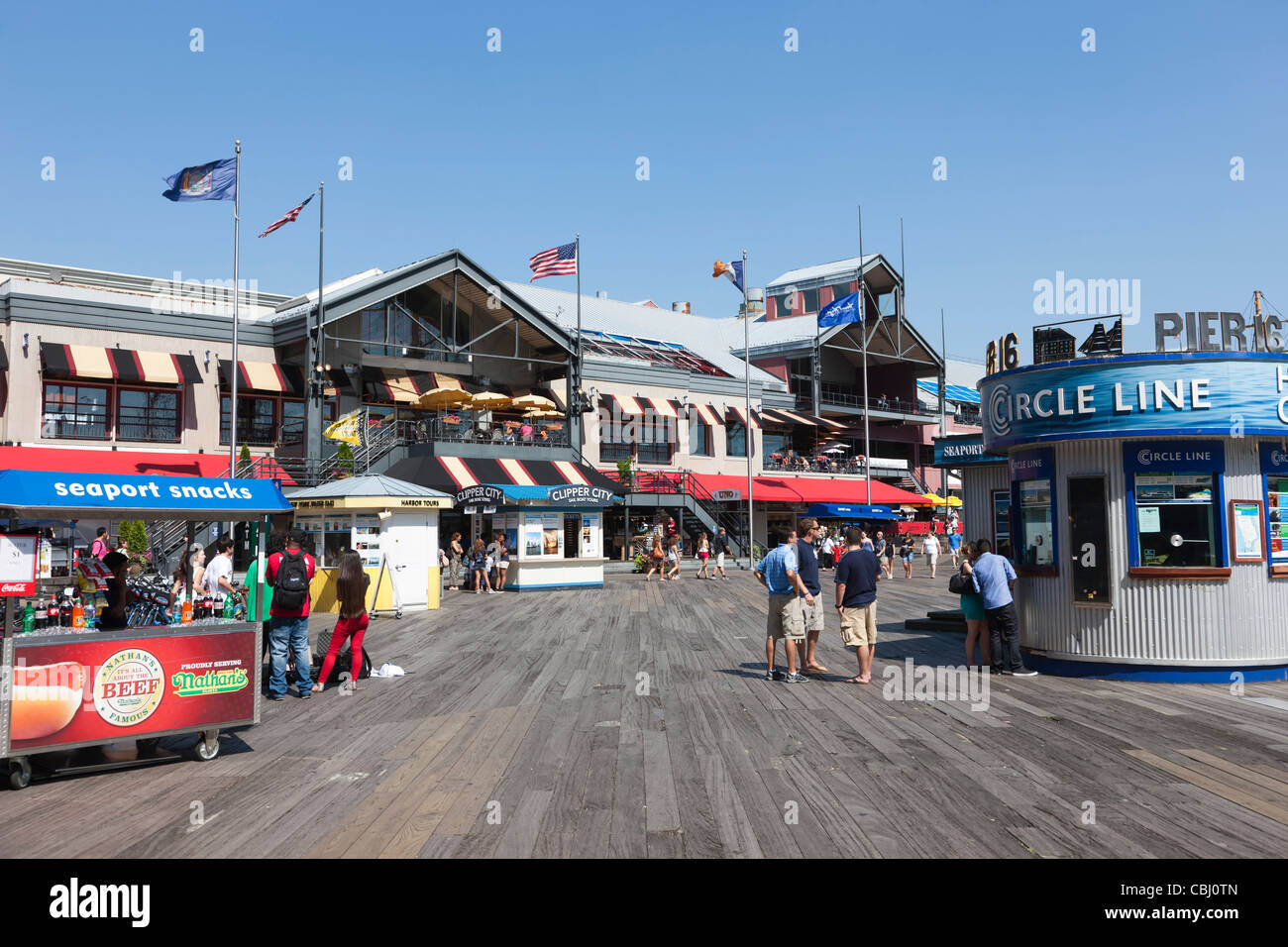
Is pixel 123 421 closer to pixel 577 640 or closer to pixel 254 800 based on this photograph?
pixel 577 640

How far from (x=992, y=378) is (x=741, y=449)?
30.1 metres

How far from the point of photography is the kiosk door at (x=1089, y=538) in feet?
36.3

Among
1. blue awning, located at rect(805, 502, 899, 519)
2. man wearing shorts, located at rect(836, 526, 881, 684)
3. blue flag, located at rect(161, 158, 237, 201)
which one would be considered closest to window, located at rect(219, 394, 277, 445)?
blue flag, located at rect(161, 158, 237, 201)

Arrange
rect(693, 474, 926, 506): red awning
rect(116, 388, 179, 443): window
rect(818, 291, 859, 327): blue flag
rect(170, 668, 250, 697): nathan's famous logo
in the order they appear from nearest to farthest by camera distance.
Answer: rect(170, 668, 250, 697): nathan's famous logo → rect(116, 388, 179, 443): window → rect(693, 474, 926, 506): red awning → rect(818, 291, 859, 327): blue flag

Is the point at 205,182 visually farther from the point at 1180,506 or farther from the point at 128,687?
the point at 1180,506

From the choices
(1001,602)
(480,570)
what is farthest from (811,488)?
(1001,602)

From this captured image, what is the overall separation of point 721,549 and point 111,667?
26.7 m

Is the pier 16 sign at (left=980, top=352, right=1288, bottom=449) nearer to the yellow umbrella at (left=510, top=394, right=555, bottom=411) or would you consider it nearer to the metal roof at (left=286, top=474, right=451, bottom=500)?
the metal roof at (left=286, top=474, right=451, bottom=500)

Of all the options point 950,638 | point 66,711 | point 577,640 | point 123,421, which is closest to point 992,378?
point 950,638

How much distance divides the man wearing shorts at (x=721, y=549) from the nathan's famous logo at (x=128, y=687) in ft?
74.8

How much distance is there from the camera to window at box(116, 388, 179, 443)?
27984 millimetres

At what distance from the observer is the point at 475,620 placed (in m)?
18.6

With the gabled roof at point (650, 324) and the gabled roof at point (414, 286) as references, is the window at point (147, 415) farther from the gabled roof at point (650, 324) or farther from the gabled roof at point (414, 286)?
the gabled roof at point (650, 324)

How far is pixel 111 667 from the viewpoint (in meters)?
7.30
